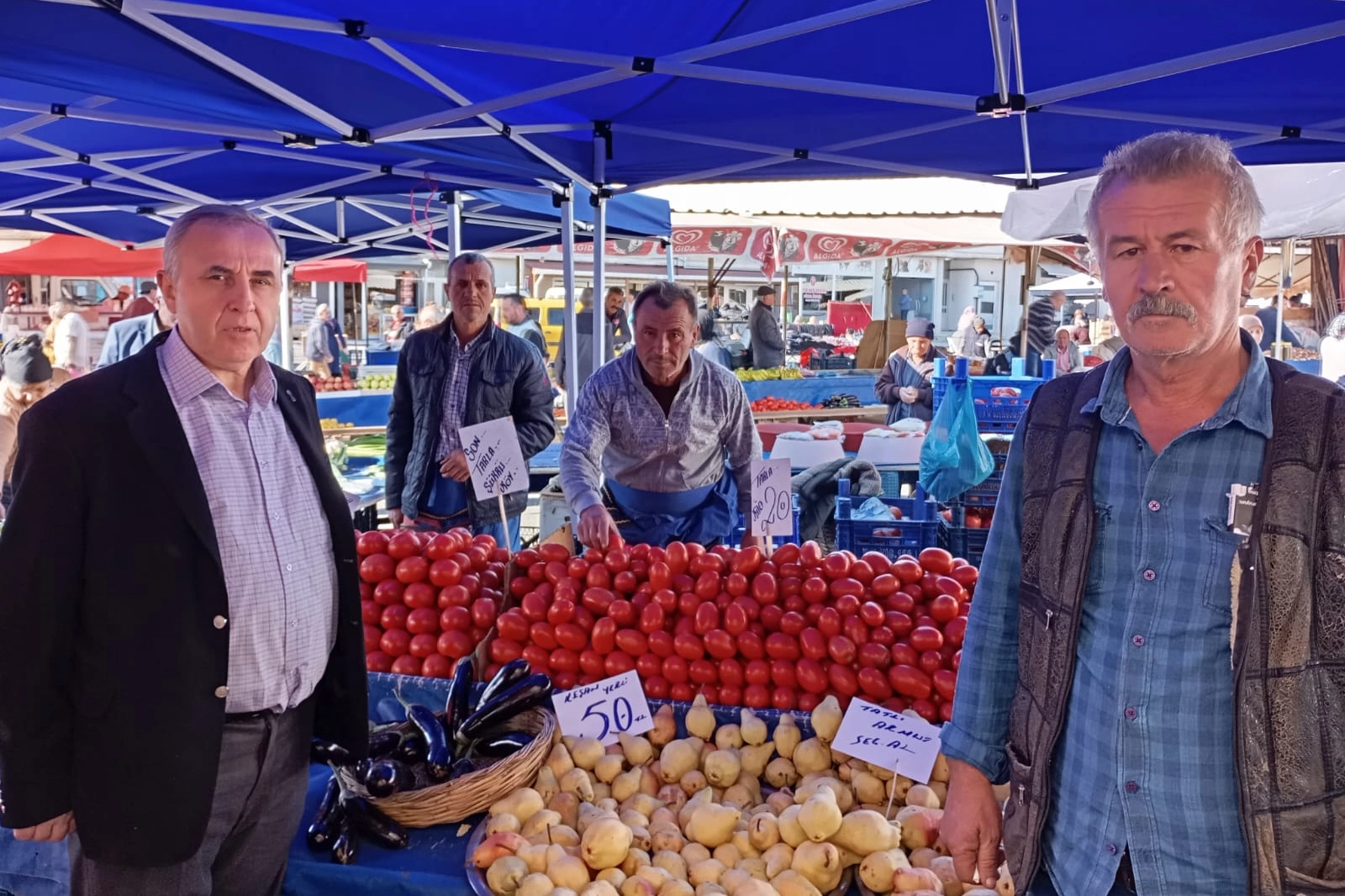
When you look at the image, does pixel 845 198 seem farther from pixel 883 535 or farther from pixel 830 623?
pixel 830 623

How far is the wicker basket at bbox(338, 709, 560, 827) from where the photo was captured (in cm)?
198

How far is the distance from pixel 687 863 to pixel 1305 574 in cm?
120

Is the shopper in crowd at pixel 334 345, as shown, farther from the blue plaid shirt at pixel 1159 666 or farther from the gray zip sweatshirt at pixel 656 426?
the blue plaid shirt at pixel 1159 666

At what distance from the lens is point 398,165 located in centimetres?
544

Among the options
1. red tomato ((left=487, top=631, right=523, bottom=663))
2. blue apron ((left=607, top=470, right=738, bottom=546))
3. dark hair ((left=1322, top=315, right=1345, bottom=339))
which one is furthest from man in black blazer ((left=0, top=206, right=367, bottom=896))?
dark hair ((left=1322, top=315, right=1345, bottom=339))

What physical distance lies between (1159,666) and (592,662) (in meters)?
1.51

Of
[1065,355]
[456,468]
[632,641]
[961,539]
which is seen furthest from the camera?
[1065,355]

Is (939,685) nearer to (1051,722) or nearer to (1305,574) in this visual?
(1051,722)

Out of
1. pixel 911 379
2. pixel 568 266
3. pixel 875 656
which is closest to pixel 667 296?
pixel 875 656

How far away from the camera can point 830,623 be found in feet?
7.80

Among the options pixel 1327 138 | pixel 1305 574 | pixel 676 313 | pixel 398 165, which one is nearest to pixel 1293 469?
pixel 1305 574

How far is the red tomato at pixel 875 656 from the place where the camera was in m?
2.32

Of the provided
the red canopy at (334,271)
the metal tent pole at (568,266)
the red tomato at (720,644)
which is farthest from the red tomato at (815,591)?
the red canopy at (334,271)

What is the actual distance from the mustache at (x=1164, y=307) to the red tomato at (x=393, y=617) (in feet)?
6.82
